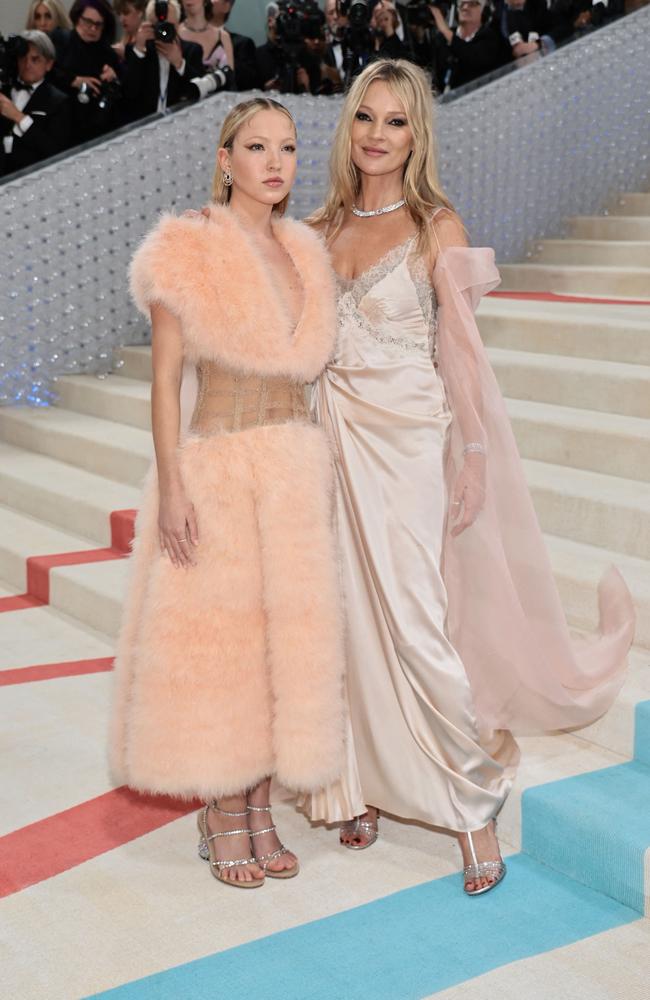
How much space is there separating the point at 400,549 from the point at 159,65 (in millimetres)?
5227

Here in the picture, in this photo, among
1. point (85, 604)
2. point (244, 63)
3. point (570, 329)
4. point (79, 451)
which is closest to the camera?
point (85, 604)

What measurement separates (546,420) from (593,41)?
3467 mm

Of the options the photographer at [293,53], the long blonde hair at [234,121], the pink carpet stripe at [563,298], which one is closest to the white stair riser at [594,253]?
the pink carpet stripe at [563,298]

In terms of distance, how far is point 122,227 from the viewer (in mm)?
6719

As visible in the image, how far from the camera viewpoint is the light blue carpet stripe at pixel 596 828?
2656 mm

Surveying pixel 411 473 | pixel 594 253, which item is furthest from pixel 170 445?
pixel 594 253

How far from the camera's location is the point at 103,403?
255 inches

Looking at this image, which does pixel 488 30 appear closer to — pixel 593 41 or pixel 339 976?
pixel 593 41

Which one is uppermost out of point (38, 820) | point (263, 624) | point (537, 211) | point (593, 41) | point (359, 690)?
point (593, 41)

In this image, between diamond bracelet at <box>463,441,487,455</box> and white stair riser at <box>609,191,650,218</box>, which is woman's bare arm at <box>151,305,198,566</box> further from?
white stair riser at <box>609,191,650,218</box>

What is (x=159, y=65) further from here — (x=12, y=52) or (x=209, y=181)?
(x=209, y=181)

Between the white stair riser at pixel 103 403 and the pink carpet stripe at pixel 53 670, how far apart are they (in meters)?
1.93

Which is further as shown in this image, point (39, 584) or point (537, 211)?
point (537, 211)

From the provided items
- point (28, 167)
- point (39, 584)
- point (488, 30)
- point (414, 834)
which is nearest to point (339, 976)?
point (414, 834)
